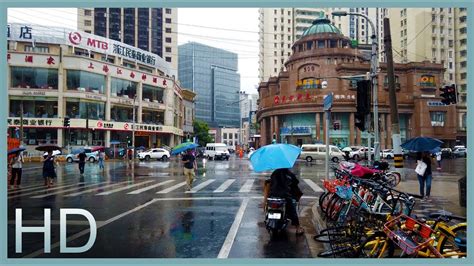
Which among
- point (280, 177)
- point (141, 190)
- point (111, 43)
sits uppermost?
point (111, 43)

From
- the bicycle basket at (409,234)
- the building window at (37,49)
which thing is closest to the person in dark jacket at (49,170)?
the bicycle basket at (409,234)

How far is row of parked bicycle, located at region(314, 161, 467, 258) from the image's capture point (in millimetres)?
5715

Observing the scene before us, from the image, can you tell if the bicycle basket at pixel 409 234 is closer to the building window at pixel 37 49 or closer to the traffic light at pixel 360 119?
the traffic light at pixel 360 119

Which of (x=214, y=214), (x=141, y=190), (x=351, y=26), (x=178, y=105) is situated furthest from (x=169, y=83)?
(x=351, y=26)

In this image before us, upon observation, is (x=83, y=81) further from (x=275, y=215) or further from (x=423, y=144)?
(x=275, y=215)

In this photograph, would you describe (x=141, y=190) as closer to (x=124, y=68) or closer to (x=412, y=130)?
(x=124, y=68)

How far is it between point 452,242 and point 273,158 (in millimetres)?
3286

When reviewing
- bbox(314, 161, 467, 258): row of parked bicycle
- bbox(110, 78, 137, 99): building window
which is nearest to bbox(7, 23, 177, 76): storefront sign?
bbox(110, 78, 137, 99): building window

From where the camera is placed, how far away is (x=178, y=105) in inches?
2985

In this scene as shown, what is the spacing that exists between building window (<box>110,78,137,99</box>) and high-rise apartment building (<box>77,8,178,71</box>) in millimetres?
31536

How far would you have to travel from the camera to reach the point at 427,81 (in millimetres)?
65000

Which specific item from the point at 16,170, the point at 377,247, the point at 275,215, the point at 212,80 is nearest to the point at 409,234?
the point at 377,247

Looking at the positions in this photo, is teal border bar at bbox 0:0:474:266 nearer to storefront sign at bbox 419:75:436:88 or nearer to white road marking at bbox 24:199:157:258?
white road marking at bbox 24:199:157:258

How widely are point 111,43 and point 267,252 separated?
54982 mm
